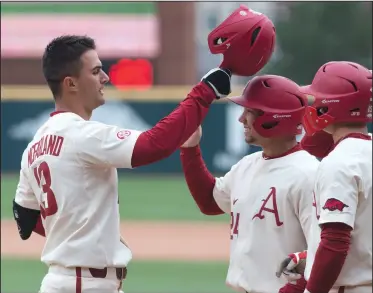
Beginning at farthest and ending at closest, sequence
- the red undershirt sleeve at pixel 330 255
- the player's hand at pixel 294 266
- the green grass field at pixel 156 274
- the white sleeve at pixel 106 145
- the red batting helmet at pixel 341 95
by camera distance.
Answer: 1. the green grass field at pixel 156 274
2. the white sleeve at pixel 106 145
3. the player's hand at pixel 294 266
4. the red batting helmet at pixel 341 95
5. the red undershirt sleeve at pixel 330 255

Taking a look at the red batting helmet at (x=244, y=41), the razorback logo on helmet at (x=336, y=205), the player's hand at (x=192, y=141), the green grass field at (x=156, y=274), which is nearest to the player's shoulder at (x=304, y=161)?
the red batting helmet at (x=244, y=41)

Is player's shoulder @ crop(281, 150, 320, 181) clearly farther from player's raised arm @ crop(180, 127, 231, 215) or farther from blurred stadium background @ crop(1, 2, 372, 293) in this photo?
blurred stadium background @ crop(1, 2, 372, 293)

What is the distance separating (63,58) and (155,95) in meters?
15.0

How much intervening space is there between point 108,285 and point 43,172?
0.57 meters

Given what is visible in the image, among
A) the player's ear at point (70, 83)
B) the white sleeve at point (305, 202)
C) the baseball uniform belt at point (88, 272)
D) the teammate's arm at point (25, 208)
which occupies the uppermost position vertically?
the player's ear at point (70, 83)

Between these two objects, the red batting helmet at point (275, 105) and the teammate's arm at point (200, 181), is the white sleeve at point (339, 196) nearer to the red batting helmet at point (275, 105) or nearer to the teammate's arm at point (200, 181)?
the red batting helmet at point (275, 105)

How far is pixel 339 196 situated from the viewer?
118 inches

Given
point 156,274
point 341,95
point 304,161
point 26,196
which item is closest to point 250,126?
point 304,161

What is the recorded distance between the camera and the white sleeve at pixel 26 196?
3939mm

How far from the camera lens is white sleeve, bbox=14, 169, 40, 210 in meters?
3.94

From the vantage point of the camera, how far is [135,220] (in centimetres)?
1368

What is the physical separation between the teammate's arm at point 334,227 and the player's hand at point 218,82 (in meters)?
0.70

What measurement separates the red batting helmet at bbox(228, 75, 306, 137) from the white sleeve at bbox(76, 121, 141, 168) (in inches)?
21.4

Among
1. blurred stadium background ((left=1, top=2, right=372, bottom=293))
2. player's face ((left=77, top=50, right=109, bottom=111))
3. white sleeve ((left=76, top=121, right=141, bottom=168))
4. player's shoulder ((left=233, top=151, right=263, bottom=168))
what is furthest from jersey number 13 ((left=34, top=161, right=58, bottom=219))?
blurred stadium background ((left=1, top=2, right=372, bottom=293))
